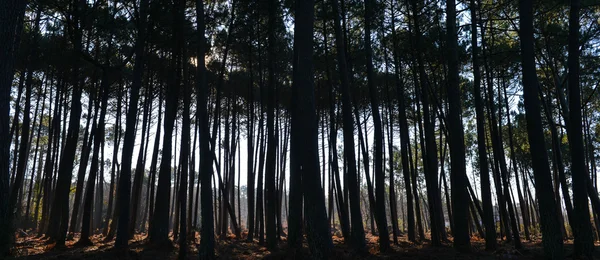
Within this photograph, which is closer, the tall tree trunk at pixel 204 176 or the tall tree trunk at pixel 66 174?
the tall tree trunk at pixel 204 176

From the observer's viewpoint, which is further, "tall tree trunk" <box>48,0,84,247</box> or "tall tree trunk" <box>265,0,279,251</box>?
"tall tree trunk" <box>265,0,279,251</box>

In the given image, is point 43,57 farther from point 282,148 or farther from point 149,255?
point 282,148

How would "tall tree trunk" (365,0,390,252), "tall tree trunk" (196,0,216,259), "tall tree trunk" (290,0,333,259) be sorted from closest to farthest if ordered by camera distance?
"tall tree trunk" (290,0,333,259) < "tall tree trunk" (196,0,216,259) < "tall tree trunk" (365,0,390,252)

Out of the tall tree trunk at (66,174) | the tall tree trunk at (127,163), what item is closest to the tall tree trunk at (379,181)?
the tall tree trunk at (127,163)

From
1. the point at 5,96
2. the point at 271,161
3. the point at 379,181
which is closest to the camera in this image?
the point at 5,96

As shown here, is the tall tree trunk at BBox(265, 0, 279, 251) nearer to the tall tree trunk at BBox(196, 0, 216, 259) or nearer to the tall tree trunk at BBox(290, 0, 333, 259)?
the tall tree trunk at BBox(196, 0, 216, 259)

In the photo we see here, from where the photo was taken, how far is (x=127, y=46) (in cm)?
1361

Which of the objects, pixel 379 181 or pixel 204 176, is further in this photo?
pixel 379 181

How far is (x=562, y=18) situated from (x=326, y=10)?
7830mm

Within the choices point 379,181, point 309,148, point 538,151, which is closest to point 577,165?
point 538,151

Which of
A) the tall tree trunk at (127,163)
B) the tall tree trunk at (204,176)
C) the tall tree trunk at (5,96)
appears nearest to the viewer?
the tall tree trunk at (5,96)

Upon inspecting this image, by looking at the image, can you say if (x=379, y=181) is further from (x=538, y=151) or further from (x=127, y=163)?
(x=127, y=163)

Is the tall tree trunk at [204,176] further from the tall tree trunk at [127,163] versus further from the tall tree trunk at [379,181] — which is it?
the tall tree trunk at [379,181]

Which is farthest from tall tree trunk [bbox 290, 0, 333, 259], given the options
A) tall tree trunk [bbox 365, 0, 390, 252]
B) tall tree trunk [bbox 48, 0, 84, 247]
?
tall tree trunk [bbox 48, 0, 84, 247]
